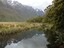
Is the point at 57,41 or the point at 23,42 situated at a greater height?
the point at 23,42

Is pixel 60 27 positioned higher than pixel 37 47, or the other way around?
pixel 60 27

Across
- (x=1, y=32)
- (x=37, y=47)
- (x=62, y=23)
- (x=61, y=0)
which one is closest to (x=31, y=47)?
(x=37, y=47)

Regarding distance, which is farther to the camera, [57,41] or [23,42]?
[23,42]

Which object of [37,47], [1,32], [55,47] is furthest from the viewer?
[1,32]

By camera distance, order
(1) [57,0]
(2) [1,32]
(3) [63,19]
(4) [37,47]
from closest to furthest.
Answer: (4) [37,47] < (3) [63,19] < (1) [57,0] < (2) [1,32]

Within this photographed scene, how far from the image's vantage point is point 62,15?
116 ft

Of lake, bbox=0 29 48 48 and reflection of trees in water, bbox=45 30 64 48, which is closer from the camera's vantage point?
reflection of trees in water, bbox=45 30 64 48

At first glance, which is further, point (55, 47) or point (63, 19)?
point (63, 19)

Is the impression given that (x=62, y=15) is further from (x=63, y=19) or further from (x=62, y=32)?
(x=62, y=32)

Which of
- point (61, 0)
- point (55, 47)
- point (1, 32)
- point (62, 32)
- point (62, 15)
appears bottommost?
point (55, 47)

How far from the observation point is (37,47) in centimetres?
3234

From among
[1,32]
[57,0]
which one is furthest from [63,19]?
[1,32]

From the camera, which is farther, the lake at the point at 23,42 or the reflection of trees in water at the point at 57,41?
the lake at the point at 23,42

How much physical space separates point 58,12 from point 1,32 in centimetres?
1863
